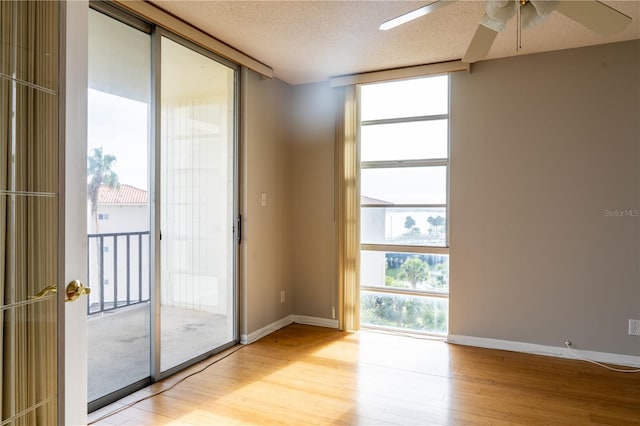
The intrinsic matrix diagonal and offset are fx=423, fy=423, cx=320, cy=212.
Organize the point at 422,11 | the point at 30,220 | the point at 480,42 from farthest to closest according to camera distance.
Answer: the point at 480,42 < the point at 422,11 < the point at 30,220

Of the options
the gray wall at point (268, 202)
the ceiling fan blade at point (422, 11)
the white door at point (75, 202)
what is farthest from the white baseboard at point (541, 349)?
the white door at point (75, 202)

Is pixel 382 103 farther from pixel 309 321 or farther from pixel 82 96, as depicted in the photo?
pixel 82 96

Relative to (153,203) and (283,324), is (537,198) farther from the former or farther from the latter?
(153,203)

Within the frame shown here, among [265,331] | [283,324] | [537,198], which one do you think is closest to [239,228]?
[265,331]

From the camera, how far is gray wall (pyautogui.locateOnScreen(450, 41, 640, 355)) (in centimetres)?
345

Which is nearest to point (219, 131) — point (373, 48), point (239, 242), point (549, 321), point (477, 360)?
point (239, 242)

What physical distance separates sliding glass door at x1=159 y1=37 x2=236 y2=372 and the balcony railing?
170 millimetres

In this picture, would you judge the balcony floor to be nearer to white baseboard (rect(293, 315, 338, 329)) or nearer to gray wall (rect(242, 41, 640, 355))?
gray wall (rect(242, 41, 640, 355))

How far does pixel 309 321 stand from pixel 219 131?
7.41ft

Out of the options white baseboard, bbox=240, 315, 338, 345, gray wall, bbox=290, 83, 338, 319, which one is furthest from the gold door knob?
gray wall, bbox=290, 83, 338, 319

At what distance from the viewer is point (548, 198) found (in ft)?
12.0

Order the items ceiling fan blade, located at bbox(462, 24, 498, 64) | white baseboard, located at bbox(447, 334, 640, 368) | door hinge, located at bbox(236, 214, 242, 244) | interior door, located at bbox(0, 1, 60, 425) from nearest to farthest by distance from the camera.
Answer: interior door, located at bbox(0, 1, 60, 425) < ceiling fan blade, located at bbox(462, 24, 498, 64) < white baseboard, located at bbox(447, 334, 640, 368) < door hinge, located at bbox(236, 214, 242, 244)

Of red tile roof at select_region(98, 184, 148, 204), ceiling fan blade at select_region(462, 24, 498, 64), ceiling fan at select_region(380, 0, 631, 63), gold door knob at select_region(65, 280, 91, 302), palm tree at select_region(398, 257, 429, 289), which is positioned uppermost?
ceiling fan blade at select_region(462, 24, 498, 64)

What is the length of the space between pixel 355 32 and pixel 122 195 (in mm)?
2051
